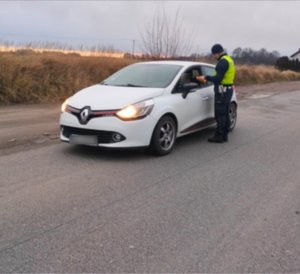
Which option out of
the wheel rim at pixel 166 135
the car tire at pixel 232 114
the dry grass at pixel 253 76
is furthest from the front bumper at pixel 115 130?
the dry grass at pixel 253 76

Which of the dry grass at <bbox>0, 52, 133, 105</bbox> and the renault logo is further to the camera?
the dry grass at <bbox>0, 52, 133, 105</bbox>

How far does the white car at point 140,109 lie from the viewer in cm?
687

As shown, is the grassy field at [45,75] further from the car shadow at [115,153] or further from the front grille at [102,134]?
the front grille at [102,134]

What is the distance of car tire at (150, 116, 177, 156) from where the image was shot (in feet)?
23.7

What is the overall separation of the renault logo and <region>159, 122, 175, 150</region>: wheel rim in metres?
1.21

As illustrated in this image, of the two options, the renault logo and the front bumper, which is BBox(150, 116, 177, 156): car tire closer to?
the front bumper

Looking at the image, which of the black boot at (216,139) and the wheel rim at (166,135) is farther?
the black boot at (216,139)

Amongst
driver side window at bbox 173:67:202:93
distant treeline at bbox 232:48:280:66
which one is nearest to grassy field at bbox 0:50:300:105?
driver side window at bbox 173:67:202:93

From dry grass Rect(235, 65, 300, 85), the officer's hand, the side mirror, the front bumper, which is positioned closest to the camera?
the front bumper

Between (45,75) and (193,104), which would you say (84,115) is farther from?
(45,75)

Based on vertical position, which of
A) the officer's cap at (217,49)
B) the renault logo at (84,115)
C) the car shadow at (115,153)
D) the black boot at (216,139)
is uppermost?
the officer's cap at (217,49)

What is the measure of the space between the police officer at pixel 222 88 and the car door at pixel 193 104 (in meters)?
0.17

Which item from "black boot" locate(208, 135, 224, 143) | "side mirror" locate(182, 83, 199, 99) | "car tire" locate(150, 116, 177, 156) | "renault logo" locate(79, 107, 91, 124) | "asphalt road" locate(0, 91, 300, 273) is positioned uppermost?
"side mirror" locate(182, 83, 199, 99)

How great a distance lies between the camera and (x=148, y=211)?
4.90 meters
